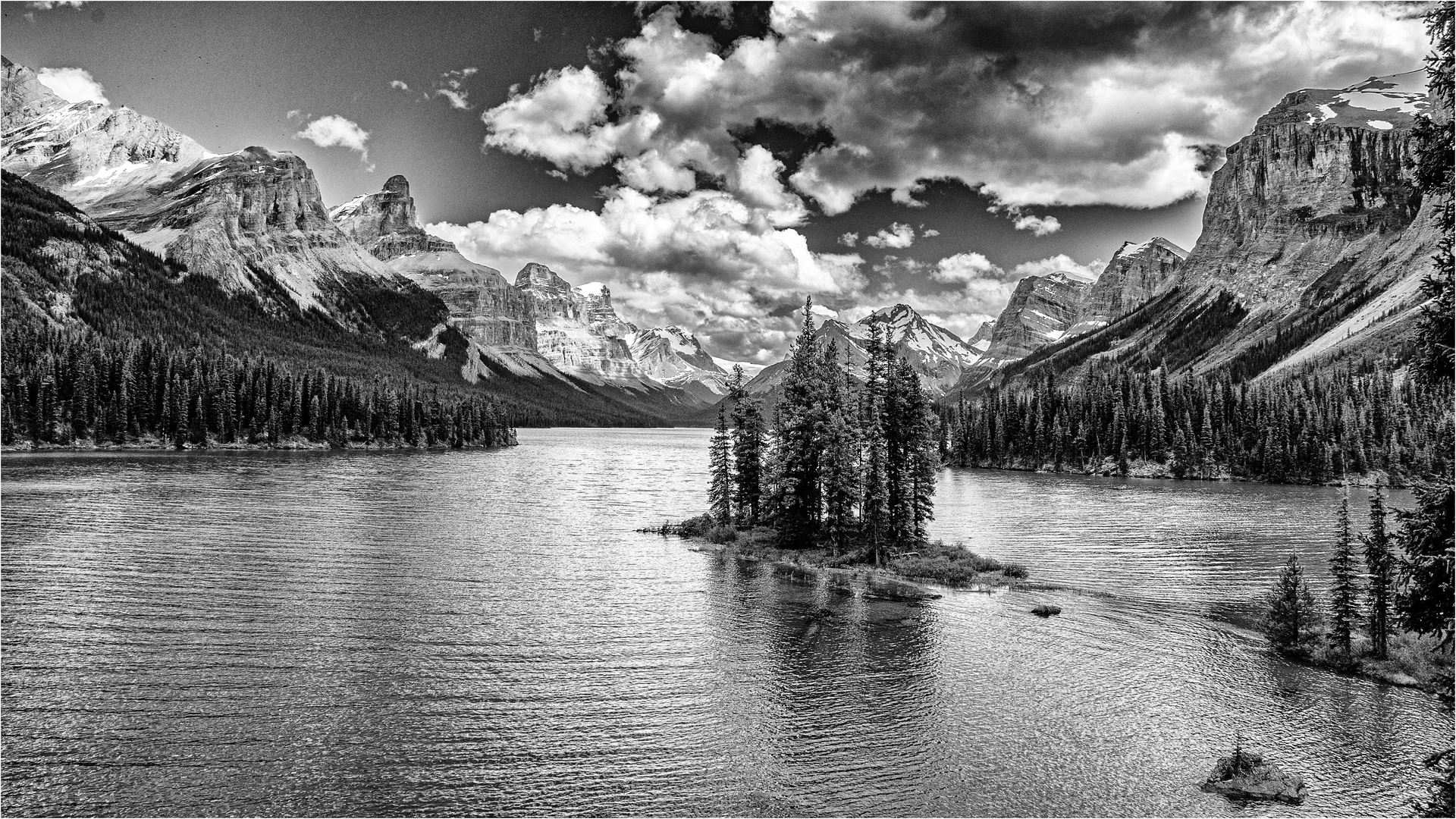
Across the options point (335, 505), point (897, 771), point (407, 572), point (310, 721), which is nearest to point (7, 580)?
point (407, 572)

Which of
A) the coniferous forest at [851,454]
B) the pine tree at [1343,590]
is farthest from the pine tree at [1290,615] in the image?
the coniferous forest at [851,454]

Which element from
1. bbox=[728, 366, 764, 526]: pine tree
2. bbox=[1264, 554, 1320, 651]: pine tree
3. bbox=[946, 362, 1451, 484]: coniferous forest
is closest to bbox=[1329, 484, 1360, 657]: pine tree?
bbox=[1264, 554, 1320, 651]: pine tree

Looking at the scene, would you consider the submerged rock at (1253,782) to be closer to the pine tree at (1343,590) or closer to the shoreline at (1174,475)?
the pine tree at (1343,590)

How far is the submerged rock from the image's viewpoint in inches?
855

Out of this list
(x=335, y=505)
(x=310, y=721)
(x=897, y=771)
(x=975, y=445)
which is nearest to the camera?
(x=897, y=771)

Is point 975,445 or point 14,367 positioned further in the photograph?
point 975,445

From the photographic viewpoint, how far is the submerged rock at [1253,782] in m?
21.7

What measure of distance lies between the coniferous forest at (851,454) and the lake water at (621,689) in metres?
9.08

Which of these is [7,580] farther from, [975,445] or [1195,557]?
[975,445]

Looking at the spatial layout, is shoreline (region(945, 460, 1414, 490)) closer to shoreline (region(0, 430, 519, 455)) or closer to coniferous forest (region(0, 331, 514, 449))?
shoreline (region(0, 430, 519, 455))

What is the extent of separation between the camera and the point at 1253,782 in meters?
22.1

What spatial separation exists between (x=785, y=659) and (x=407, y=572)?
86.7ft

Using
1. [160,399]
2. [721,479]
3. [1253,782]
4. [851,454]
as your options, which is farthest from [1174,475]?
[160,399]

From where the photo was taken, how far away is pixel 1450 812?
15.1m
